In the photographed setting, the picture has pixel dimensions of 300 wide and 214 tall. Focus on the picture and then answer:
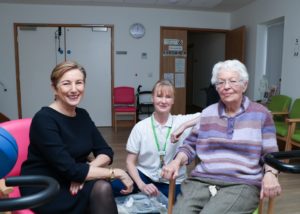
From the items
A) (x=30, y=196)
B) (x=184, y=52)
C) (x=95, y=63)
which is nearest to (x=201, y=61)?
(x=184, y=52)

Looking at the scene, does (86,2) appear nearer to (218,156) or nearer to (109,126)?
(109,126)

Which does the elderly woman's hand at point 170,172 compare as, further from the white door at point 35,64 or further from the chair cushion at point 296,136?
the white door at point 35,64

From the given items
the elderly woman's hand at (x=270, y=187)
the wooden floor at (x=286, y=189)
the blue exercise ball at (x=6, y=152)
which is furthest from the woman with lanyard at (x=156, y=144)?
the wooden floor at (x=286, y=189)

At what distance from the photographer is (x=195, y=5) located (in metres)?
5.83

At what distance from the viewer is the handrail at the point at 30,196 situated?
686 mm

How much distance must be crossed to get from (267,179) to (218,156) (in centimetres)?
25

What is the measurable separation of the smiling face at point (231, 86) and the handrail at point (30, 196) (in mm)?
999

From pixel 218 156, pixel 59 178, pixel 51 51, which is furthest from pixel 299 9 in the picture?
pixel 51 51

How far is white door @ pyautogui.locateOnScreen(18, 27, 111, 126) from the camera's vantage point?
5969 millimetres

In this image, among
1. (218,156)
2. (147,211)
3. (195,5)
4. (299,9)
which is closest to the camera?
(218,156)

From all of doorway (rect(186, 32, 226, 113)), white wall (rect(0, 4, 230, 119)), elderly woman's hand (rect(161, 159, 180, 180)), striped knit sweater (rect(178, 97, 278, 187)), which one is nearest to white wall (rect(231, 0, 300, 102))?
white wall (rect(0, 4, 230, 119))

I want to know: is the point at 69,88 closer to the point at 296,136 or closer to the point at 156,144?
the point at 156,144

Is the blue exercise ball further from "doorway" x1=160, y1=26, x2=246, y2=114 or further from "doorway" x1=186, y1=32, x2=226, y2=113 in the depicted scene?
"doorway" x1=186, y1=32, x2=226, y2=113

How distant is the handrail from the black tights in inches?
22.9
